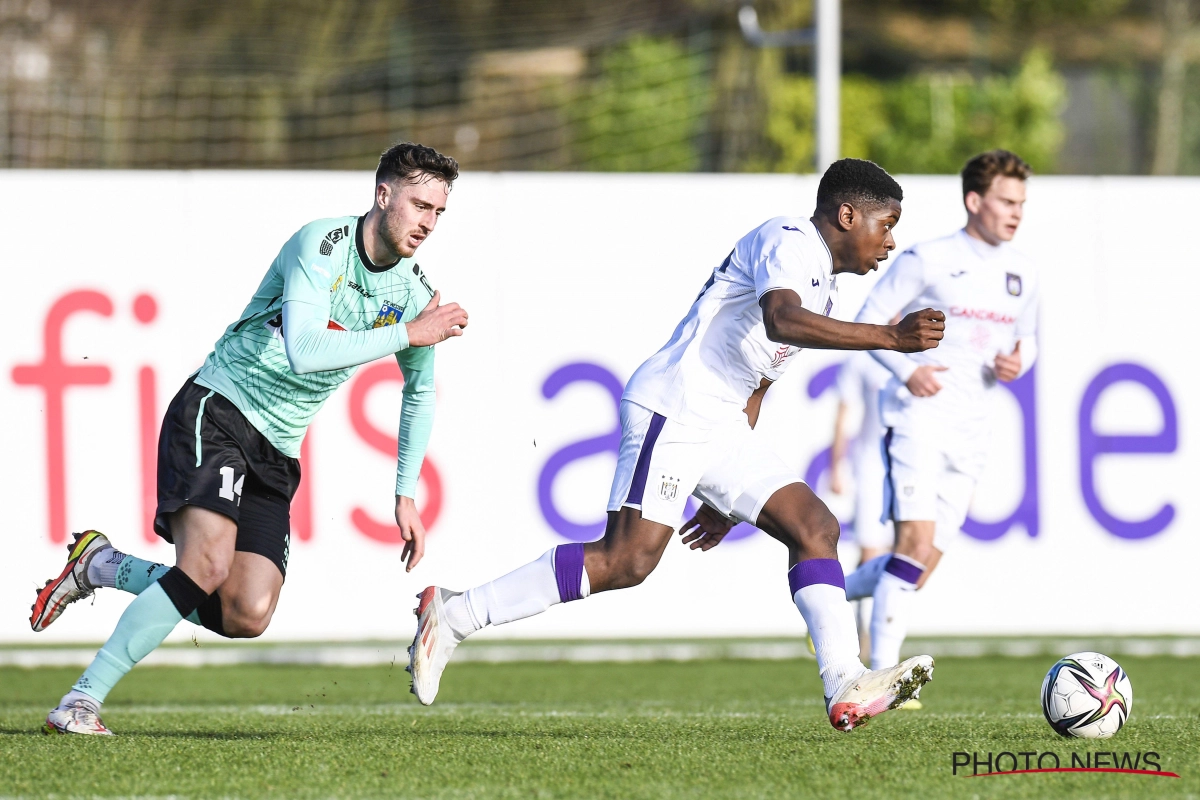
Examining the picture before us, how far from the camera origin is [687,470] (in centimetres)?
593

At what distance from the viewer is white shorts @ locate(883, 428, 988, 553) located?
25.9 ft

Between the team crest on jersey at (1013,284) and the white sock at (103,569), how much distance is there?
4.41m

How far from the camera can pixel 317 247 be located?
5.89 metres

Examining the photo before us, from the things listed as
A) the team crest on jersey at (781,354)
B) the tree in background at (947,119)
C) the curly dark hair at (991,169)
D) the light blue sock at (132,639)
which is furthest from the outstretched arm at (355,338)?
the tree in background at (947,119)

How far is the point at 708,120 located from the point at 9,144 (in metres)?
9.15

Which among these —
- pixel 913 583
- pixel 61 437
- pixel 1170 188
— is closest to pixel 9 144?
pixel 61 437

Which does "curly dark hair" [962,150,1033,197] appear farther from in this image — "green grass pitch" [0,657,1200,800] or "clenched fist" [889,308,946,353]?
"clenched fist" [889,308,946,353]

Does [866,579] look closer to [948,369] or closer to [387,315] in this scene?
[948,369]

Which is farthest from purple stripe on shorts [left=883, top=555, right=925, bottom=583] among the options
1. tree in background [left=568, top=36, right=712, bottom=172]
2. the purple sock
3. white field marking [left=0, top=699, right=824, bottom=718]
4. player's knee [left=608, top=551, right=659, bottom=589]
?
tree in background [left=568, top=36, right=712, bottom=172]

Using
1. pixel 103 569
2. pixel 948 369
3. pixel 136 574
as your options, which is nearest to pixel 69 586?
pixel 103 569

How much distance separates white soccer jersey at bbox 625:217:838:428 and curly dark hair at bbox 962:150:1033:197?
238 centimetres

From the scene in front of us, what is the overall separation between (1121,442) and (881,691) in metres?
6.66

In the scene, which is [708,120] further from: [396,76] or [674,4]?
[396,76]

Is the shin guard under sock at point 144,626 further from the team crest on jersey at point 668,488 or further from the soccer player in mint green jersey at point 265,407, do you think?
the team crest on jersey at point 668,488
